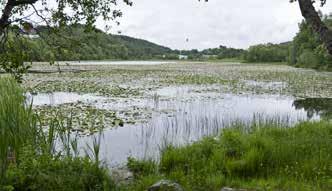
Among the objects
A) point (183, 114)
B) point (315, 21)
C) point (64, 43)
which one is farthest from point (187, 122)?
point (64, 43)

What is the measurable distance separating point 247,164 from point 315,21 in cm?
283

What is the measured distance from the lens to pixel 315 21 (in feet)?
19.4

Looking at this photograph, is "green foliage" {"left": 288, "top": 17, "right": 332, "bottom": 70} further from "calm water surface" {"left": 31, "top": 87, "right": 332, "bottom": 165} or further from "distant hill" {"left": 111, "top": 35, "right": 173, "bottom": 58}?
"distant hill" {"left": 111, "top": 35, "right": 173, "bottom": 58}

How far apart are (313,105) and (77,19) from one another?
16.6 meters

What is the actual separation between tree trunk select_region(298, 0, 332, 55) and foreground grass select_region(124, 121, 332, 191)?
212cm

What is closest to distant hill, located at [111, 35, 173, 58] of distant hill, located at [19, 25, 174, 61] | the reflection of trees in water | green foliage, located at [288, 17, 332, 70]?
green foliage, located at [288, 17, 332, 70]

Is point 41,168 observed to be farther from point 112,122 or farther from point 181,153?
point 112,122

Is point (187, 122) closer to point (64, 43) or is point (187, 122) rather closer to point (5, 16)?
point (64, 43)

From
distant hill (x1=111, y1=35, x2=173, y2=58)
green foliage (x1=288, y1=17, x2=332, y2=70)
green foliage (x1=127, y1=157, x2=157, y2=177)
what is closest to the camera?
green foliage (x1=127, y1=157, x2=157, y2=177)

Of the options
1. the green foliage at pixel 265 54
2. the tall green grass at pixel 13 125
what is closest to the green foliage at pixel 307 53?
the green foliage at pixel 265 54

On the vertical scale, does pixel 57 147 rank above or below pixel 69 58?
below

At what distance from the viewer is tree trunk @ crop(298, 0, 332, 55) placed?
5.86m

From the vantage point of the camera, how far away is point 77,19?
445 centimetres

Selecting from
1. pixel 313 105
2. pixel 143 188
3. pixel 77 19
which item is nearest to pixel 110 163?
pixel 143 188
